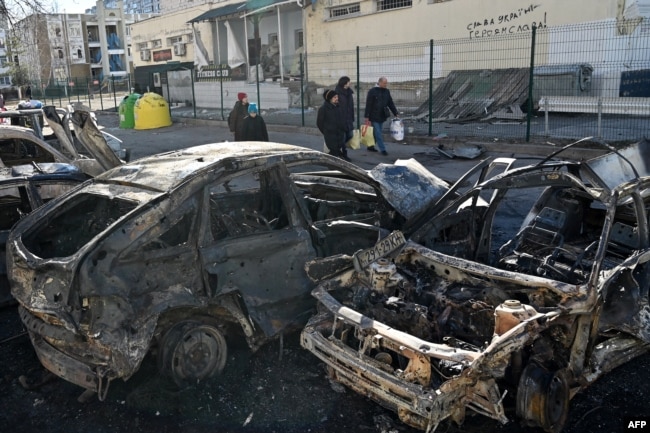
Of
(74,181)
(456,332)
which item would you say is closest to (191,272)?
(456,332)

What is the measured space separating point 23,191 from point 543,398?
532 cm

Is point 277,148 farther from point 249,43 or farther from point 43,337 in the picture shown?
point 249,43

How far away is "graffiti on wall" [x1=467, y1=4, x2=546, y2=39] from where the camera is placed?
1777 centimetres

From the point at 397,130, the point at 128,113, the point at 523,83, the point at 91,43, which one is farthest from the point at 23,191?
the point at 91,43

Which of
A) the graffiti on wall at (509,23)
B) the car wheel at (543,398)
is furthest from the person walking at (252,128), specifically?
the graffiti on wall at (509,23)

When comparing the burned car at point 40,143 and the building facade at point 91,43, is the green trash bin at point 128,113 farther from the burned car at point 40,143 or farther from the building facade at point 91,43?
the building facade at point 91,43

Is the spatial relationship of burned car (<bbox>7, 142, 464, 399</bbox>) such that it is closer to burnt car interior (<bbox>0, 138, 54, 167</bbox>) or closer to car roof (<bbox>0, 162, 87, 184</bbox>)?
car roof (<bbox>0, 162, 87, 184</bbox>)

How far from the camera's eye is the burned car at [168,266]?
378 cm

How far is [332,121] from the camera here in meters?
11.6

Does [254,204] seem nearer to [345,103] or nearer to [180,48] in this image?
[345,103]

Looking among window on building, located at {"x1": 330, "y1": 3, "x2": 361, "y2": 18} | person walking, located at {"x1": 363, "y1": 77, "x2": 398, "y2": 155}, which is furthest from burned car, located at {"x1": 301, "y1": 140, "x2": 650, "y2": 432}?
window on building, located at {"x1": 330, "y1": 3, "x2": 361, "y2": 18}

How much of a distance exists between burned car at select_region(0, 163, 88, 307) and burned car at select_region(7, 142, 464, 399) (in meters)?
1.13

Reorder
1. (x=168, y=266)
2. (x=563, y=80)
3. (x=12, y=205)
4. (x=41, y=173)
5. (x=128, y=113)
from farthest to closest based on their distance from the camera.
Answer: (x=128, y=113) → (x=563, y=80) → (x=41, y=173) → (x=12, y=205) → (x=168, y=266)

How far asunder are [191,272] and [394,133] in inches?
436
